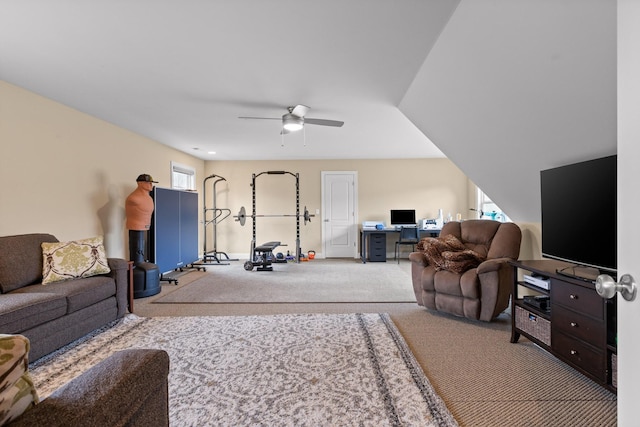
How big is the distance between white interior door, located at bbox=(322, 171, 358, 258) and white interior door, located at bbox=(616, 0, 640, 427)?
22.1 feet

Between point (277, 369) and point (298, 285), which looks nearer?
point (277, 369)

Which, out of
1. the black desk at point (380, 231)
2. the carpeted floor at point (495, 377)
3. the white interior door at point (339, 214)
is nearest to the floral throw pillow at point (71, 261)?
the carpeted floor at point (495, 377)

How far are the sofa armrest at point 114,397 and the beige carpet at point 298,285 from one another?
9.26 ft

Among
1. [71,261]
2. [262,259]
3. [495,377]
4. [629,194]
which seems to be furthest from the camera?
[262,259]

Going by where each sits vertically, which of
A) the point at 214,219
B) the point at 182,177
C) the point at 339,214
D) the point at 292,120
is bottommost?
the point at 214,219

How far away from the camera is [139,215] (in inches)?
173

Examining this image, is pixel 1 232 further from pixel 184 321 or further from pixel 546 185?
pixel 546 185

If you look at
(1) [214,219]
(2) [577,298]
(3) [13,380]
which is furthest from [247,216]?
(3) [13,380]

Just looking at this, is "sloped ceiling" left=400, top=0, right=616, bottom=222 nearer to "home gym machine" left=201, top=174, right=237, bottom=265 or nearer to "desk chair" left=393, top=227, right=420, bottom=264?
"desk chair" left=393, top=227, right=420, bottom=264

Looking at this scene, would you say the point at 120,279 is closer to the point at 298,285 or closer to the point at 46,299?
the point at 46,299

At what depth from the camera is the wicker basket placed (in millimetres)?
2344

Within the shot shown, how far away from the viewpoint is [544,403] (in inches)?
73.2

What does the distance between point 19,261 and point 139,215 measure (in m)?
1.69

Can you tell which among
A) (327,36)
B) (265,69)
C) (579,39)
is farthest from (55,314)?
(579,39)
